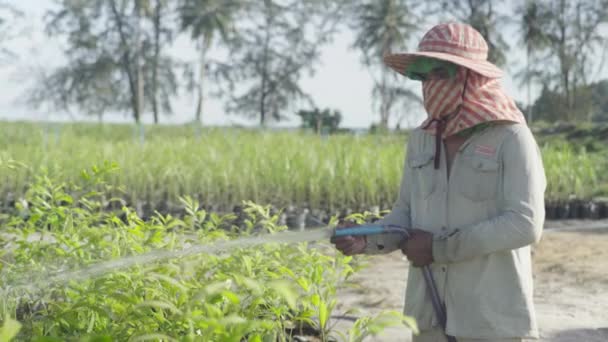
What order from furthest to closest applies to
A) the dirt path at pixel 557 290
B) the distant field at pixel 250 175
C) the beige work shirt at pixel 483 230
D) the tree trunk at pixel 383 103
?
the tree trunk at pixel 383 103, the distant field at pixel 250 175, the dirt path at pixel 557 290, the beige work shirt at pixel 483 230

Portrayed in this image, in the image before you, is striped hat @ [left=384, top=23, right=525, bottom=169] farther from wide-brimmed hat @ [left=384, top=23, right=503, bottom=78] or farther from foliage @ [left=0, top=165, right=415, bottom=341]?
foliage @ [left=0, top=165, right=415, bottom=341]

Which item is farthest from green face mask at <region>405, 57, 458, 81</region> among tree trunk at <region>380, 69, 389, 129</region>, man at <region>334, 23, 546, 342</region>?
tree trunk at <region>380, 69, 389, 129</region>

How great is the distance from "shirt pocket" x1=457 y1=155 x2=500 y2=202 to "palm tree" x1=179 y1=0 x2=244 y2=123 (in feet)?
99.2

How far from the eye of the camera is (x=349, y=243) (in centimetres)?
172

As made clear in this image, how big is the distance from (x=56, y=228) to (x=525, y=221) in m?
1.80

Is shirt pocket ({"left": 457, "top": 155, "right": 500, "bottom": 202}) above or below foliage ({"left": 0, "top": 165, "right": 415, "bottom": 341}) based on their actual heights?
above

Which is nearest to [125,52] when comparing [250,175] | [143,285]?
[250,175]

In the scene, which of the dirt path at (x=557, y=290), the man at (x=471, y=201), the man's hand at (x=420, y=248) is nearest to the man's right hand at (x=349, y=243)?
the man at (x=471, y=201)

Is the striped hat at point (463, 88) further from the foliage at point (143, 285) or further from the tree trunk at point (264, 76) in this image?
the tree trunk at point (264, 76)

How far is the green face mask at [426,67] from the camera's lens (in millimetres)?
1689

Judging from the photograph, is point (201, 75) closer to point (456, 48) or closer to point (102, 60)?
point (102, 60)

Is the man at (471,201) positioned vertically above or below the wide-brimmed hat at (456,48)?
below

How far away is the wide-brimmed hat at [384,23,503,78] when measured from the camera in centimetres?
165

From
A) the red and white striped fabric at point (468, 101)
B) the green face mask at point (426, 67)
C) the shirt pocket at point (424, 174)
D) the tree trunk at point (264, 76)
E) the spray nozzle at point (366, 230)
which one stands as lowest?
the spray nozzle at point (366, 230)
